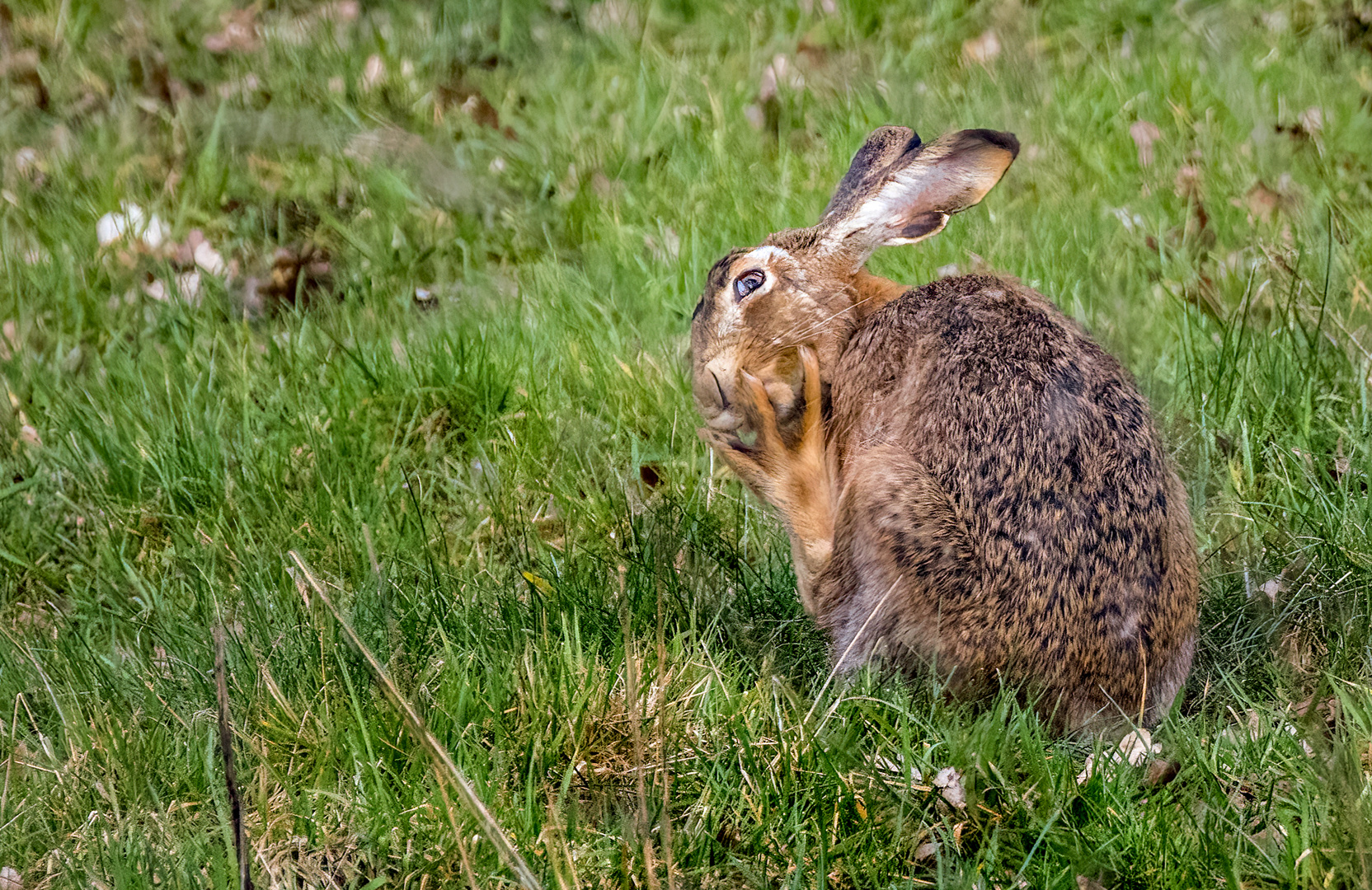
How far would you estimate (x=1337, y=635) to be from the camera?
326 cm

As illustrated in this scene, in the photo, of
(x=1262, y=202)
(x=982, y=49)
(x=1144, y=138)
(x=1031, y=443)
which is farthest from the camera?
(x=982, y=49)

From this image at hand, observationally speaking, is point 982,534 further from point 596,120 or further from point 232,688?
point 596,120

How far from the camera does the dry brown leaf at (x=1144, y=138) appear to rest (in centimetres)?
543

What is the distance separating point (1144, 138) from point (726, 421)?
313cm

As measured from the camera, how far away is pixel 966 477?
2.98 meters

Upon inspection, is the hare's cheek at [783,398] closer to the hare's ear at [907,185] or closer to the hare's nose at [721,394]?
the hare's nose at [721,394]

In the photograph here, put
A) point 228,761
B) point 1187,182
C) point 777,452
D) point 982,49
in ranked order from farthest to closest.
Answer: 1. point 982,49
2. point 1187,182
3. point 777,452
4. point 228,761

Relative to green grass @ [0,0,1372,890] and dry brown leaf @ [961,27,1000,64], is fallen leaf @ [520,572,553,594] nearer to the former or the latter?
green grass @ [0,0,1372,890]

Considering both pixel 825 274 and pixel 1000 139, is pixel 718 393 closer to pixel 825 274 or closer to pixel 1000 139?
pixel 825 274

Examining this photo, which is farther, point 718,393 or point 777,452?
point 718,393

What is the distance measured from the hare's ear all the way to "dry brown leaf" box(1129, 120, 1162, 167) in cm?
214

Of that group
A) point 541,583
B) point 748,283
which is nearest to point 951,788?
point 541,583

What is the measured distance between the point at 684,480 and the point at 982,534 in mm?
1373

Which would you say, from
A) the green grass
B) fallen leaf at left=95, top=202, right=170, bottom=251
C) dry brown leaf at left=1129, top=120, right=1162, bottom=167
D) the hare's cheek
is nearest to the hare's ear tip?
the hare's cheek
